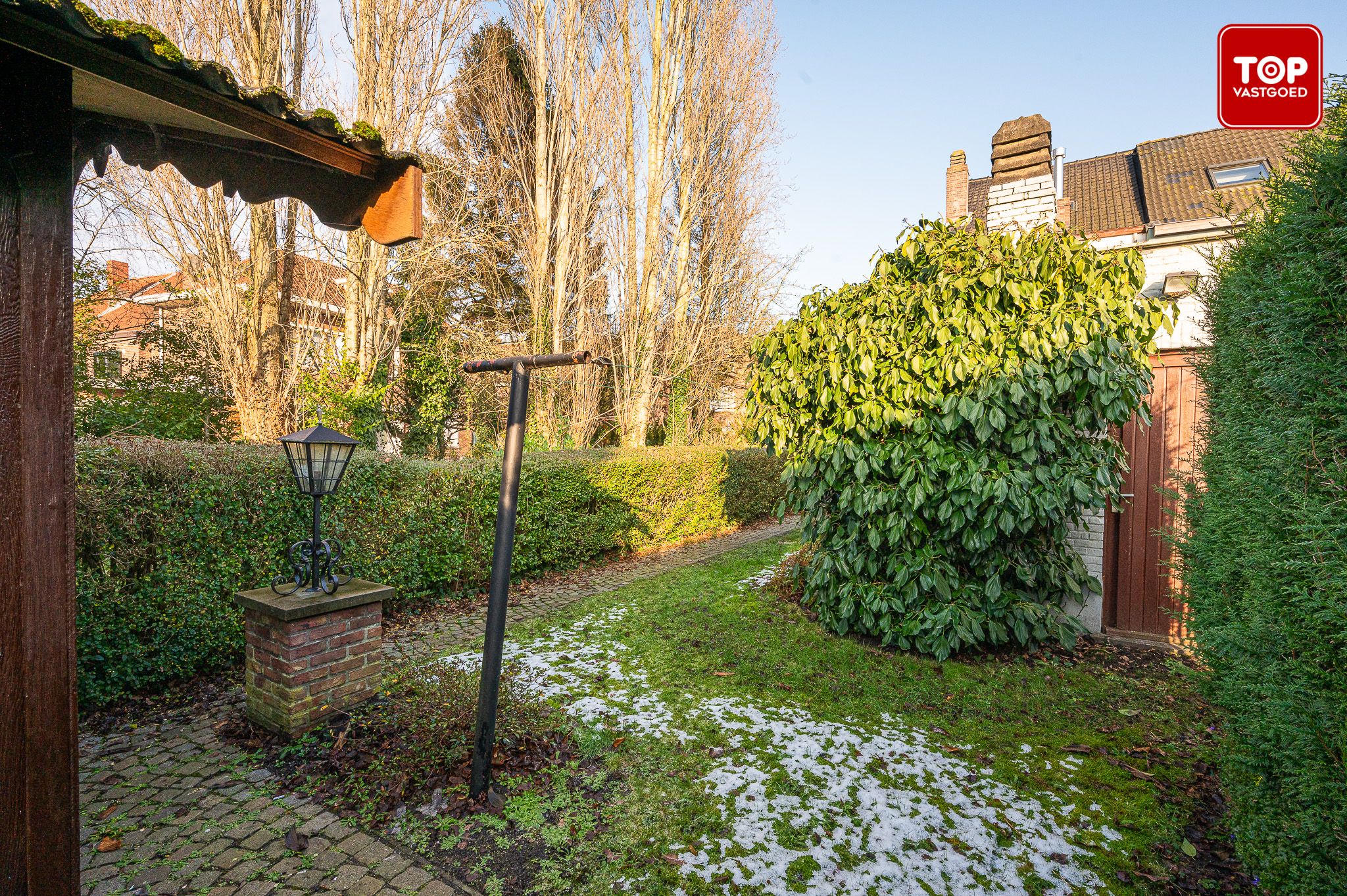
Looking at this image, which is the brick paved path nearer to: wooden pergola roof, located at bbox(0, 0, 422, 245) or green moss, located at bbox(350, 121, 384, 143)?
wooden pergola roof, located at bbox(0, 0, 422, 245)

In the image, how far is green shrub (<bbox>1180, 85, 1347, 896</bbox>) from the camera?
1.57 meters

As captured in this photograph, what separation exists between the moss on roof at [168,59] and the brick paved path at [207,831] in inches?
108

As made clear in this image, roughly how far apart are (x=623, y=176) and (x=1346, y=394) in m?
11.4

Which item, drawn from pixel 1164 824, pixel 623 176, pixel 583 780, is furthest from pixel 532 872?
pixel 623 176

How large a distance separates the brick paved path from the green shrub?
269 centimetres

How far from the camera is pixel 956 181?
8102 millimetres

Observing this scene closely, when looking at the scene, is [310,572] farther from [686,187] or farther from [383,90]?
[686,187]

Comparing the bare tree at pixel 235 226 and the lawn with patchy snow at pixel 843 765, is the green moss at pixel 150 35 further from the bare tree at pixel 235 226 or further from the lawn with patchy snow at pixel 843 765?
the bare tree at pixel 235 226

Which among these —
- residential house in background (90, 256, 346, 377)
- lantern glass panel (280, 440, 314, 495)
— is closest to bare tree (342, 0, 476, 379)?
residential house in background (90, 256, 346, 377)

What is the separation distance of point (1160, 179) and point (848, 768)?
53.8ft

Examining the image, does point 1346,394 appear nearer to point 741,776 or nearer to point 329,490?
point 741,776

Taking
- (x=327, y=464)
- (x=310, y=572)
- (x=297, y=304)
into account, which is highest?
(x=297, y=304)

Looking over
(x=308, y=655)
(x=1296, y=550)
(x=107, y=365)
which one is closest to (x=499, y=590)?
(x=308, y=655)

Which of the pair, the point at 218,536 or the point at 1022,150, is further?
the point at 1022,150
